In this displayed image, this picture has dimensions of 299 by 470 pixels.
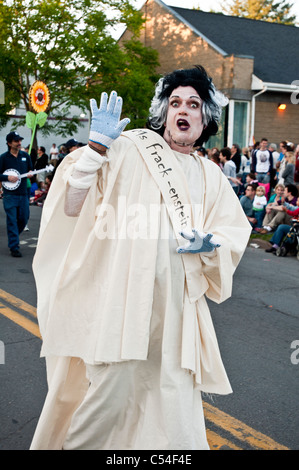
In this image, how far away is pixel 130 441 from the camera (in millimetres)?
2812

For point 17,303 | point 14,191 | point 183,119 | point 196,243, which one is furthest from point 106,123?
point 14,191

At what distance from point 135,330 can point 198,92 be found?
131 centimetres

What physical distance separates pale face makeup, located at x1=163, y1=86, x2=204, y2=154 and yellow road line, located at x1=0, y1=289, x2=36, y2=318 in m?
3.39

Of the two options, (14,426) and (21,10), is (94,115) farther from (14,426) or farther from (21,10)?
(21,10)

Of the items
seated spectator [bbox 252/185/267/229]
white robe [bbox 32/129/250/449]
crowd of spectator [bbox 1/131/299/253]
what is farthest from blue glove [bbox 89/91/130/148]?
seated spectator [bbox 252/185/267/229]

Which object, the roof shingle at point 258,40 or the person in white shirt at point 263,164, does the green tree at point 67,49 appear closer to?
the roof shingle at point 258,40

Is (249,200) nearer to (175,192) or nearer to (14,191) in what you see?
(14,191)

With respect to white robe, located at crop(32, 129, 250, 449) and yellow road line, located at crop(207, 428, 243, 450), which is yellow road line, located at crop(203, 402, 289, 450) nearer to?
yellow road line, located at crop(207, 428, 243, 450)

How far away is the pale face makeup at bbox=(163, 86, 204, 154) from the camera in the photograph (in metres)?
3.02

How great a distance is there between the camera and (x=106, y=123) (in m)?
2.75

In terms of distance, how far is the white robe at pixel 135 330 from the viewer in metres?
2.72

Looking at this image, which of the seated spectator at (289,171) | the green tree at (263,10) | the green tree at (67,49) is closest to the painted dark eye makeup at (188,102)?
the seated spectator at (289,171)

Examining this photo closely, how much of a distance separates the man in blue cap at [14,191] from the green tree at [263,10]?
49.2m
